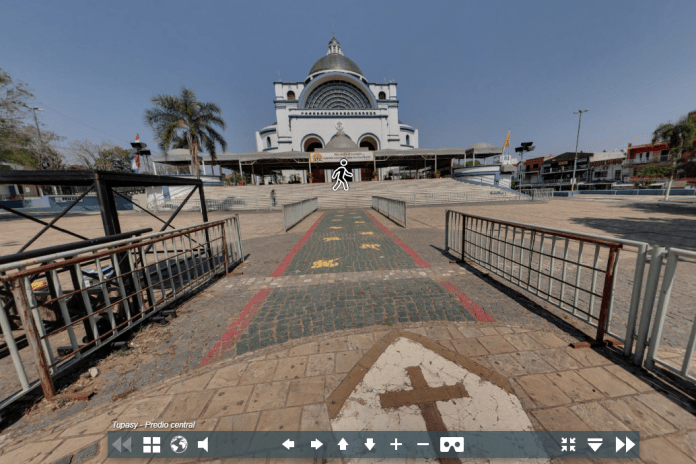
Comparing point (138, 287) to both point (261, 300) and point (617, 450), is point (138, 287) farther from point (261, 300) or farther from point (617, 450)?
point (617, 450)

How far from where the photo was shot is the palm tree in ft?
68.1

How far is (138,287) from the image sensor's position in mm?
3205

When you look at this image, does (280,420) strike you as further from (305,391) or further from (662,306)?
(662,306)

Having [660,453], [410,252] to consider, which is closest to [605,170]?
[410,252]

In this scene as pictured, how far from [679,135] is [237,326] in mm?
31941

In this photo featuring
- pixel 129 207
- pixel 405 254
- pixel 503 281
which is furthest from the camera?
pixel 129 207

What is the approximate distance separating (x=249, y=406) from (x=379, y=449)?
1074mm

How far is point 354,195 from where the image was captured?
25391 mm

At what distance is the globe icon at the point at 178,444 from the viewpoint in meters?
1.71

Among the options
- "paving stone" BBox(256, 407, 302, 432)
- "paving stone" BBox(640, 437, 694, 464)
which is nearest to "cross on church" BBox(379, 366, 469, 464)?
"paving stone" BBox(256, 407, 302, 432)

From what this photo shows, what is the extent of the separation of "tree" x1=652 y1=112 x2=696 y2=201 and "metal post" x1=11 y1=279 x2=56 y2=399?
32070 millimetres

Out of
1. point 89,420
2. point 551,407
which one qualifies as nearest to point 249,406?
point 89,420

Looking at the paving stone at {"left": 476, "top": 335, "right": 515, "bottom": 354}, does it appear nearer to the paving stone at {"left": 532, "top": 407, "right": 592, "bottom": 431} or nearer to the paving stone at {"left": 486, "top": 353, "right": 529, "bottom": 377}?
the paving stone at {"left": 486, "top": 353, "right": 529, "bottom": 377}

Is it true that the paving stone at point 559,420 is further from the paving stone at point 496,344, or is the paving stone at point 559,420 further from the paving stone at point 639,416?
the paving stone at point 496,344
